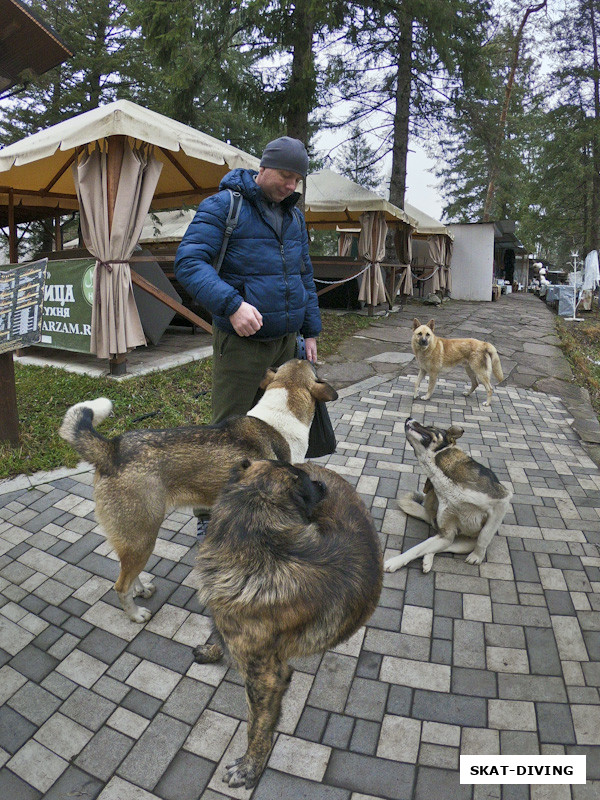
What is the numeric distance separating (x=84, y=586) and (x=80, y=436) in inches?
39.8

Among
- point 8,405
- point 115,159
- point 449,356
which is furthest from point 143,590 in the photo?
point 115,159

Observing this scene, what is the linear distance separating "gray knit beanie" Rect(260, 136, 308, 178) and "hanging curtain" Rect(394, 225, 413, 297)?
13.2 m

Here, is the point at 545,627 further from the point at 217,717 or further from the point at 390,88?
the point at 390,88

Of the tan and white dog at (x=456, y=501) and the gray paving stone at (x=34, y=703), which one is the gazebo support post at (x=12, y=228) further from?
the gray paving stone at (x=34, y=703)

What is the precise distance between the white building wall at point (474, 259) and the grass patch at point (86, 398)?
16.8 m

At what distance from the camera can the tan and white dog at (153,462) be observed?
2178 millimetres

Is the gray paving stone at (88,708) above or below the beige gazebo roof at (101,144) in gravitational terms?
below

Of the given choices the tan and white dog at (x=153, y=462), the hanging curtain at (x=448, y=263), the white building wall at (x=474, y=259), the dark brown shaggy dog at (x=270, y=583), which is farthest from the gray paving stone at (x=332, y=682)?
the white building wall at (x=474, y=259)

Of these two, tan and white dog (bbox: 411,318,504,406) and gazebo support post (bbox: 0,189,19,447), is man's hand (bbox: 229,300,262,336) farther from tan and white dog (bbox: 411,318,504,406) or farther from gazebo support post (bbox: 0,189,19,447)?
tan and white dog (bbox: 411,318,504,406)

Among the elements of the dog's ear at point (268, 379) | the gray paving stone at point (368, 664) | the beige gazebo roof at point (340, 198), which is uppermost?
the beige gazebo roof at point (340, 198)

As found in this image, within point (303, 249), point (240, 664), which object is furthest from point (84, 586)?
point (303, 249)

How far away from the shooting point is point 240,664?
1635 mm

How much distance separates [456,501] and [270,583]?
167cm

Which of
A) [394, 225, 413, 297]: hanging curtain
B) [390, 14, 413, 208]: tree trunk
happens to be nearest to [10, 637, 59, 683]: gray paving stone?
[394, 225, 413, 297]: hanging curtain
